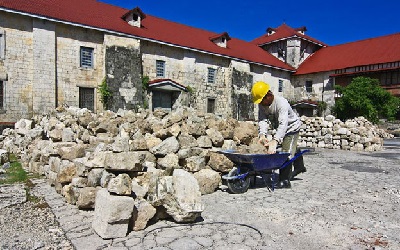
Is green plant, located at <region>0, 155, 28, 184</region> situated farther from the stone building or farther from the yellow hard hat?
the stone building

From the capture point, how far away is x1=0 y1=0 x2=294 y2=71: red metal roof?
691 inches

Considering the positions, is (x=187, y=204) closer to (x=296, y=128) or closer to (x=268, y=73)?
(x=296, y=128)

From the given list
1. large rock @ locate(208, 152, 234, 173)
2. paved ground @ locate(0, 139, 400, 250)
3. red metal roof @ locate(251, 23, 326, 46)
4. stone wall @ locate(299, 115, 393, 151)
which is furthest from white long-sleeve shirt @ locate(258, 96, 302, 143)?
red metal roof @ locate(251, 23, 326, 46)

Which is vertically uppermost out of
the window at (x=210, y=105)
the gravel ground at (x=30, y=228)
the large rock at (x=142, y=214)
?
the window at (x=210, y=105)

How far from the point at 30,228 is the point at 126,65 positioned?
57.1 ft

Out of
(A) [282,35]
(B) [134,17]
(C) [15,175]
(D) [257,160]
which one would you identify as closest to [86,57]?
(B) [134,17]

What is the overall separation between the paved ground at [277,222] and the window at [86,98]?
1406 cm

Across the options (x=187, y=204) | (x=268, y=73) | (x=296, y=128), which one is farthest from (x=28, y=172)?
(x=268, y=73)

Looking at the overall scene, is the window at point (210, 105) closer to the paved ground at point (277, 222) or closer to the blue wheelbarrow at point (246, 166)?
the paved ground at point (277, 222)

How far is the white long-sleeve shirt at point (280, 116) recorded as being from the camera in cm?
551

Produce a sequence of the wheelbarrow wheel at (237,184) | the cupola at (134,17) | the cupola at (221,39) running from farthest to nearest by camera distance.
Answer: the cupola at (221,39), the cupola at (134,17), the wheelbarrow wheel at (237,184)

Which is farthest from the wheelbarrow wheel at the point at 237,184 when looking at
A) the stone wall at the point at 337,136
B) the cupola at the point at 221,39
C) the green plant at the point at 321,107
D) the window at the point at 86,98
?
the green plant at the point at 321,107

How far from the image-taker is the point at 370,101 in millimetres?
23516

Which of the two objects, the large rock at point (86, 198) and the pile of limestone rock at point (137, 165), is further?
the large rock at point (86, 198)
